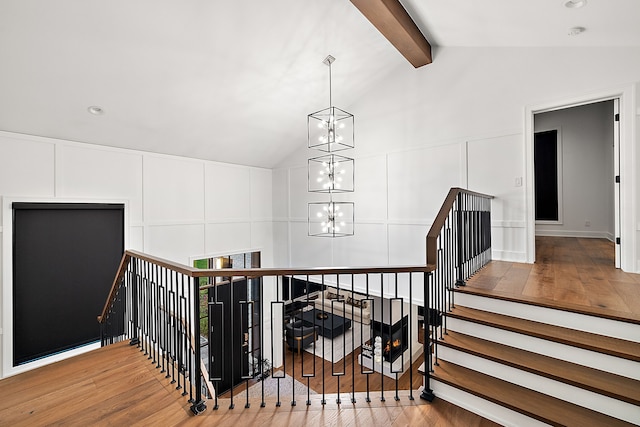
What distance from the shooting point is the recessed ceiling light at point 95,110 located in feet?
13.3

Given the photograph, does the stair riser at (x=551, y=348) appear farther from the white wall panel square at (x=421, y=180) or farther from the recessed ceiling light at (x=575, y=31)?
the recessed ceiling light at (x=575, y=31)

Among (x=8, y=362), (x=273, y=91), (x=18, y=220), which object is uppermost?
(x=273, y=91)

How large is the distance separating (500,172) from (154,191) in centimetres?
554

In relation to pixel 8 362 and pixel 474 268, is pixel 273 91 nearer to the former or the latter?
pixel 474 268

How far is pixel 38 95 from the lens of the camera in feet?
12.0

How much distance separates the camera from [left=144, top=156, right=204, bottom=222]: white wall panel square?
17.5 feet

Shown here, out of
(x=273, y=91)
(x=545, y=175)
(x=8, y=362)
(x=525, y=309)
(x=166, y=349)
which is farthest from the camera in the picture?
(x=545, y=175)

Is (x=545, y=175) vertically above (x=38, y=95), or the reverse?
(x=38, y=95)

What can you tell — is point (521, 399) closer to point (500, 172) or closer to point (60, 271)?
point (500, 172)

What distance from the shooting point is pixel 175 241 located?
225 inches

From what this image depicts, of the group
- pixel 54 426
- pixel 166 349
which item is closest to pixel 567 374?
pixel 166 349

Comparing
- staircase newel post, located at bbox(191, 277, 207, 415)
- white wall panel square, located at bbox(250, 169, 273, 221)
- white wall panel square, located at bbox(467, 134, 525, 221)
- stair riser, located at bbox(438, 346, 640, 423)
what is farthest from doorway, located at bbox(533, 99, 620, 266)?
staircase newel post, located at bbox(191, 277, 207, 415)

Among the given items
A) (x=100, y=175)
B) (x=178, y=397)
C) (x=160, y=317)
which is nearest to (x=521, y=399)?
(x=178, y=397)

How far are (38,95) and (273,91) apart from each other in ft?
9.52
